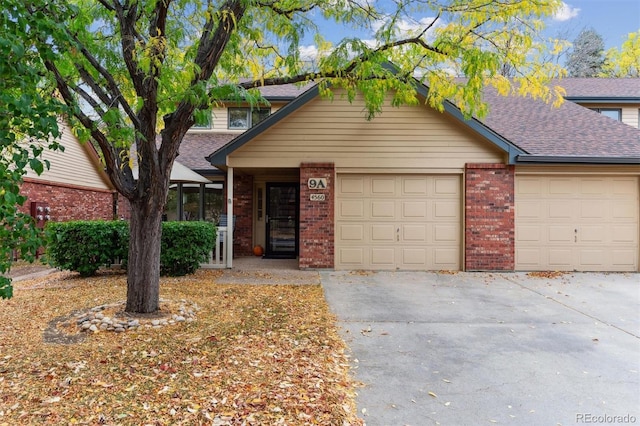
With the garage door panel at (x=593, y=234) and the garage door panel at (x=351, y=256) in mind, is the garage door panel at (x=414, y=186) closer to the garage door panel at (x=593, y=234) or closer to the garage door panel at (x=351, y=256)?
the garage door panel at (x=351, y=256)

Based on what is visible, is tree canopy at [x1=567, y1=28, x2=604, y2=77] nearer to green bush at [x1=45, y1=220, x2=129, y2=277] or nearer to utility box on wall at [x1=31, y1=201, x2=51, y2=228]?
green bush at [x1=45, y1=220, x2=129, y2=277]

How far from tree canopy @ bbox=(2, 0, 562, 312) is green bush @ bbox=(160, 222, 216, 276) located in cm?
240

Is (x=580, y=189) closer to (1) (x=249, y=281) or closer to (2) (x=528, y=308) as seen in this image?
(2) (x=528, y=308)

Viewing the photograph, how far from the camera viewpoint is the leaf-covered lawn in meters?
2.82

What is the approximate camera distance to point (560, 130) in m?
9.99

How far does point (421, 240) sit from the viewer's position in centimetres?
924

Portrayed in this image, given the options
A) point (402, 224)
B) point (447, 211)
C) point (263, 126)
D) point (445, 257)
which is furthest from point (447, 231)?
point (263, 126)

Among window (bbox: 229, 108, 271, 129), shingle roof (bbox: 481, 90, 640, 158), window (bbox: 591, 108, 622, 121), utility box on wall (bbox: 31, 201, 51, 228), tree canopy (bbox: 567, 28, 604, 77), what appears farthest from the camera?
tree canopy (bbox: 567, 28, 604, 77)

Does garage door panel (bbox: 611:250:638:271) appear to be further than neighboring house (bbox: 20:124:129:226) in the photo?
No

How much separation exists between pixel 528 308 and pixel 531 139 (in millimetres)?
5214

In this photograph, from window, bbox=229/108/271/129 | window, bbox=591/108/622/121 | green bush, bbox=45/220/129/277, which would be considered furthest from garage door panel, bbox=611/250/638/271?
green bush, bbox=45/220/129/277

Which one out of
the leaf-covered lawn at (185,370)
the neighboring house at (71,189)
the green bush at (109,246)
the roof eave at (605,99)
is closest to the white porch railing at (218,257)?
the green bush at (109,246)

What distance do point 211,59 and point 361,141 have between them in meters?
4.86

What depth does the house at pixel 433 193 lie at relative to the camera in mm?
8992
